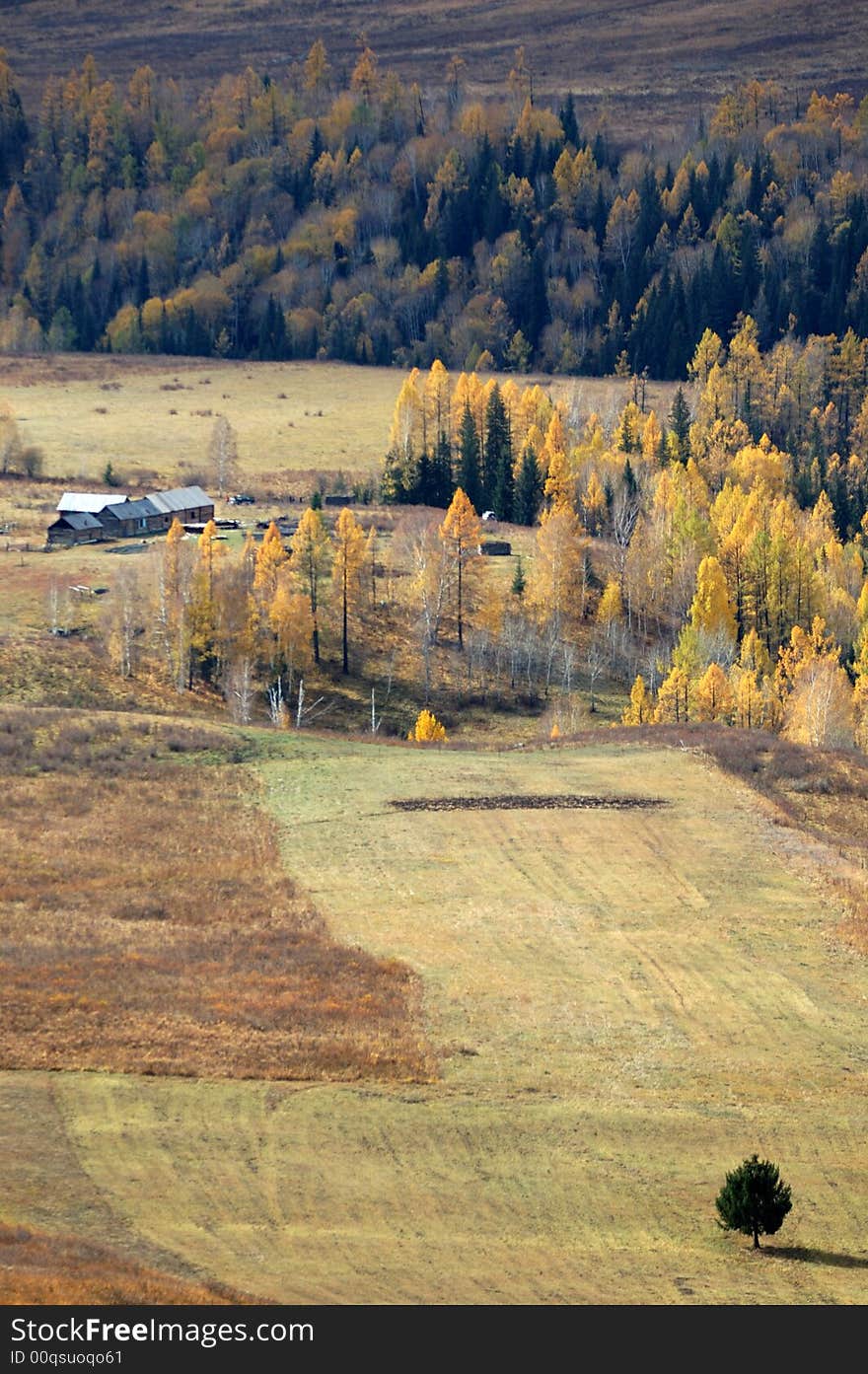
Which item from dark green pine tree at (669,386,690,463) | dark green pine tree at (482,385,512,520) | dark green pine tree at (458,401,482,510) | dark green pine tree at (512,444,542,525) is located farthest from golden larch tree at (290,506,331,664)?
dark green pine tree at (669,386,690,463)

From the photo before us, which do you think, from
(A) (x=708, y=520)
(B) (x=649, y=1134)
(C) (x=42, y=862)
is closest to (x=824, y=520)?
(A) (x=708, y=520)

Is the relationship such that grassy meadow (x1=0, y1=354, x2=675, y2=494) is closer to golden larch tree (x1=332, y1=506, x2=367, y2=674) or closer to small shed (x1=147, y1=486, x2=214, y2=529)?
small shed (x1=147, y1=486, x2=214, y2=529)

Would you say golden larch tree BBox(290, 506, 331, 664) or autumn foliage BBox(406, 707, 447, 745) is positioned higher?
golden larch tree BBox(290, 506, 331, 664)

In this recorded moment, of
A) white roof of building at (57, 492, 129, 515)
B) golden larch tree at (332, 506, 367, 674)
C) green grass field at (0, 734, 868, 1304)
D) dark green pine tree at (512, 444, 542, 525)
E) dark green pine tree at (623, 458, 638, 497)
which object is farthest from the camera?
dark green pine tree at (512, 444, 542, 525)

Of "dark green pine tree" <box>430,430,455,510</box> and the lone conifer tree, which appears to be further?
"dark green pine tree" <box>430,430,455,510</box>

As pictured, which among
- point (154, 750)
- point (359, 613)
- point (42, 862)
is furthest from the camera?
point (359, 613)

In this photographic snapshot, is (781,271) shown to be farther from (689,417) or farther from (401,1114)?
(401,1114)

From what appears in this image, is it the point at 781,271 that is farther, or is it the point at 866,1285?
the point at 781,271

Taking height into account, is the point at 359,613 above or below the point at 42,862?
below
